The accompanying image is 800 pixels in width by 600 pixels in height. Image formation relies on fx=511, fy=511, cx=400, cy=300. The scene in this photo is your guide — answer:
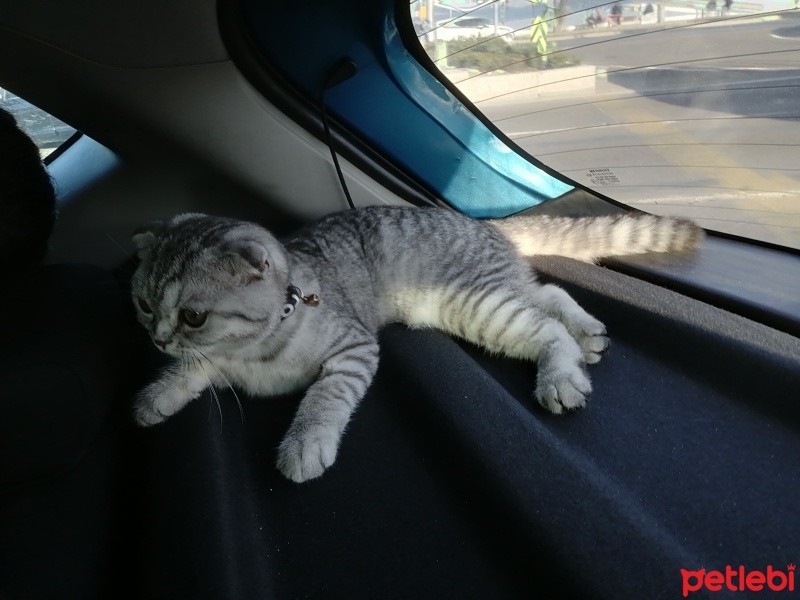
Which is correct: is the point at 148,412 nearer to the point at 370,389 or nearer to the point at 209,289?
the point at 209,289

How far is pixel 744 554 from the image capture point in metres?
0.79

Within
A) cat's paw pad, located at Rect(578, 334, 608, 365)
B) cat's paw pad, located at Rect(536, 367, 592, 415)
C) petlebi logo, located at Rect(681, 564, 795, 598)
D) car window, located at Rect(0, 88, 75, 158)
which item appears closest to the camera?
petlebi logo, located at Rect(681, 564, 795, 598)

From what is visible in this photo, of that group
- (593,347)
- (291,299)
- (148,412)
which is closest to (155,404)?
(148,412)

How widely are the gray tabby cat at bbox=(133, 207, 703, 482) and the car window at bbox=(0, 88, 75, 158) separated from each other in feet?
2.19

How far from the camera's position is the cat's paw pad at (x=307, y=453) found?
3.15 feet

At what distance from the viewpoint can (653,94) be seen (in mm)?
1311

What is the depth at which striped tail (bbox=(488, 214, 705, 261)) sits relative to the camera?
1500 millimetres

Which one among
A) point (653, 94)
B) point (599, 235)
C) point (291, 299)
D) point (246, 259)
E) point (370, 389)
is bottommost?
point (370, 389)

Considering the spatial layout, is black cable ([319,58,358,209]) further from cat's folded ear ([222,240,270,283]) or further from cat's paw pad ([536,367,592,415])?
cat's paw pad ([536,367,592,415])

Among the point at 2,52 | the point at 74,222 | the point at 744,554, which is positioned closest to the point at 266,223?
the point at 74,222

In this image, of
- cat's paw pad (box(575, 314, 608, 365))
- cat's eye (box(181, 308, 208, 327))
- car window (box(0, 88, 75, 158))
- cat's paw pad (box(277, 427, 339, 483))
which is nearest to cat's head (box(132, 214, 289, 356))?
cat's eye (box(181, 308, 208, 327))

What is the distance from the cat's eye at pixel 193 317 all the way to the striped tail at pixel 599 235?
946 millimetres

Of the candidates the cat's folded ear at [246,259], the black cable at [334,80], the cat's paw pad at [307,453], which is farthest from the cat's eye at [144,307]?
the black cable at [334,80]

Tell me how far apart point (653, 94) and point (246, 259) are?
3.60 feet
